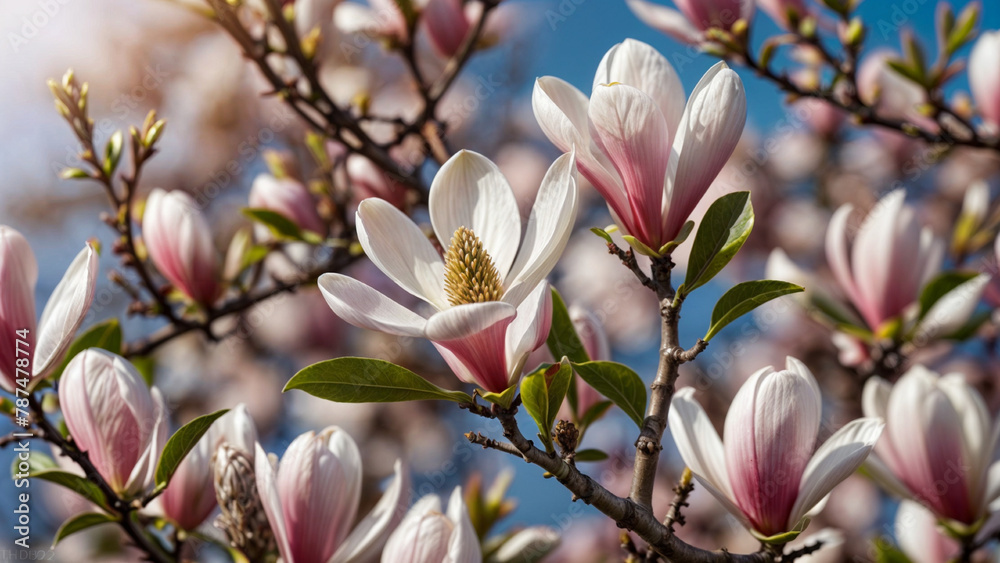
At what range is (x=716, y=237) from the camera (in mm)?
602

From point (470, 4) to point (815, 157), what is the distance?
147cm

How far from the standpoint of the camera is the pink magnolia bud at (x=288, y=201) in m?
1.29

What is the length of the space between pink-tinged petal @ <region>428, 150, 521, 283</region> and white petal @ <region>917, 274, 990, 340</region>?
850 millimetres

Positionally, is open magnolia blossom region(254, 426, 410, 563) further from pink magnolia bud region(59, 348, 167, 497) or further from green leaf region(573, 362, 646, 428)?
green leaf region(573, 362, 646, 428)

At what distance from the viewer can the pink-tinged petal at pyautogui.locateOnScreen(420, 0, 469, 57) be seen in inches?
53.7

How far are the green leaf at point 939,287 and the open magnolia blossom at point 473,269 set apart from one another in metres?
0.78

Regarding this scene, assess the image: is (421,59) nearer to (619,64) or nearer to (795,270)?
(795,270)

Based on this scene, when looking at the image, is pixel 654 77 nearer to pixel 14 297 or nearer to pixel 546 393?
pixel 546 393

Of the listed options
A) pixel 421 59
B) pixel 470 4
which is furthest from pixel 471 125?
pixel 470 4

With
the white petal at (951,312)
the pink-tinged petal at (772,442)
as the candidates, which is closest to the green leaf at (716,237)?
the pink-tinged petal at (772,442)

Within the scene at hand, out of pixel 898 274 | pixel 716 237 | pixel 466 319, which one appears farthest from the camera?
pixel 898 274

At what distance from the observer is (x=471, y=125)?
261 centimetres

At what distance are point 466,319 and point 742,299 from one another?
232 mm

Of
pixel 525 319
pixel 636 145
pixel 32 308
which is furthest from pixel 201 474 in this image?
pixel 636 145
